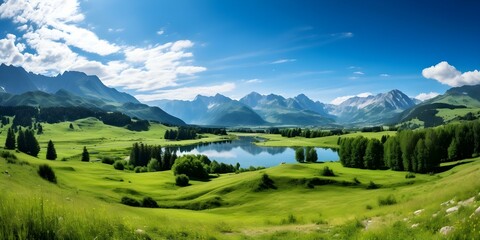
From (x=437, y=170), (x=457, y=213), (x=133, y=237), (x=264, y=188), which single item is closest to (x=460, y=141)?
(x=437, y=170)

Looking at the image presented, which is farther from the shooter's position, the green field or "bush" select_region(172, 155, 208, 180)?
"bush" select_region(172, 155, 208, 180)

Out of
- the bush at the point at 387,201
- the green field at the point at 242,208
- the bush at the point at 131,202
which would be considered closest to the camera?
the green field at the point at 242,208

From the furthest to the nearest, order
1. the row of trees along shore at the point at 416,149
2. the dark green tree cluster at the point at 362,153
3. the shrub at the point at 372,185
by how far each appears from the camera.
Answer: the dark green tree cluster at the point at 362,153
the row of trees along shore at the point at 416,149
the shrub at the point at 372,185

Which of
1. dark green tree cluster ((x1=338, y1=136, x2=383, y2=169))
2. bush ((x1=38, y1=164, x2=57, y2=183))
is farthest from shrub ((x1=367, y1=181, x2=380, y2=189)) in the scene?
bush ((x1=38, y1=164, x2=57, y2=183))

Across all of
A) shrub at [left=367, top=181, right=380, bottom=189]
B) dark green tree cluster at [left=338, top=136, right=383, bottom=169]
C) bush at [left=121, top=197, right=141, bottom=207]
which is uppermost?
dark green tree cluster at [left=338, top=136, right=383, bottom=169]

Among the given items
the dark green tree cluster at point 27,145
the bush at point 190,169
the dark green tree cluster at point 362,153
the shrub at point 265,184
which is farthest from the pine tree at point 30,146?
the dark green tree cluster at point 362,153

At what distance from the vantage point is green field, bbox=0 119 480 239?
10.0 m

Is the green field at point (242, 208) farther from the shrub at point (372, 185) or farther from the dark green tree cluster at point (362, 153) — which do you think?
the dark green tree cluster at point (362, 153)

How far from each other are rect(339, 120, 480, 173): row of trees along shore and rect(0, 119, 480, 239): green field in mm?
26083

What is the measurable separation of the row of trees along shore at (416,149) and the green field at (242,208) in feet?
85.6

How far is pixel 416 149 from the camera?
374 ft

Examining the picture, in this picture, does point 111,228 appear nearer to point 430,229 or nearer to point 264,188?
point 430,229

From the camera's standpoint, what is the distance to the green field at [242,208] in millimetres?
10046

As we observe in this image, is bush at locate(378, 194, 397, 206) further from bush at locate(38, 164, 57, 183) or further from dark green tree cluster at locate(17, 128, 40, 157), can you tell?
dark green tree cluster at locate(17, 128, 40, 157)
